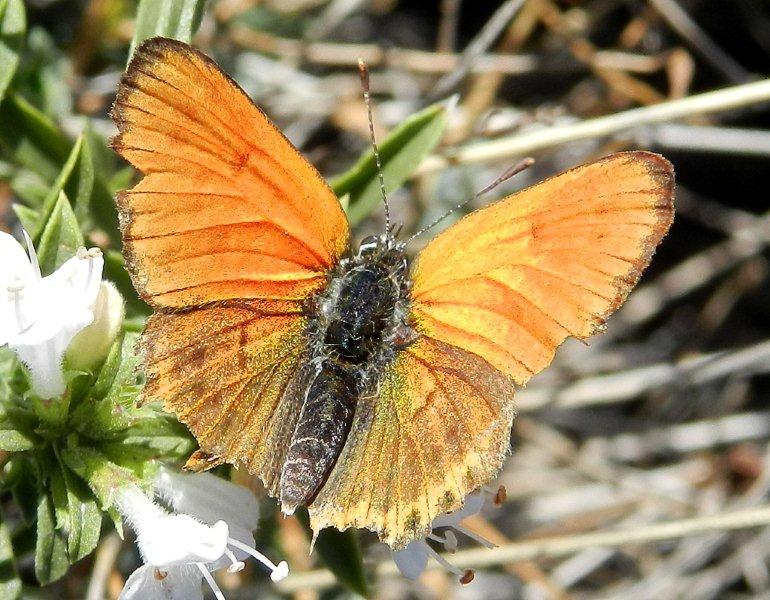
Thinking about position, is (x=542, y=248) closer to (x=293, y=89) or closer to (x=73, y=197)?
(x=73, y=197)

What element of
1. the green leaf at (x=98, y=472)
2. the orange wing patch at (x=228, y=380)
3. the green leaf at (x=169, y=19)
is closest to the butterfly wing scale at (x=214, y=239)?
the orange wing patch at (x=228, y=380)

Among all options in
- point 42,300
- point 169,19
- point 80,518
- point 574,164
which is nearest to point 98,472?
point 80,518

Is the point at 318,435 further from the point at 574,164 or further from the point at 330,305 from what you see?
the point at 574,164

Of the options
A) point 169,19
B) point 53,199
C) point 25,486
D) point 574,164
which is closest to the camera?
point 25,486

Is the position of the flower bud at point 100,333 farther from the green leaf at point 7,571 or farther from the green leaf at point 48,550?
the green leaf at point 7,571

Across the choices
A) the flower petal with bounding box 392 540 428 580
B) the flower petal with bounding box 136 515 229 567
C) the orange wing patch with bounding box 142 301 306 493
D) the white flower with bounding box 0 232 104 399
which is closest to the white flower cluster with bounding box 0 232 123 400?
the white flower with bounding box 0 232 104 399

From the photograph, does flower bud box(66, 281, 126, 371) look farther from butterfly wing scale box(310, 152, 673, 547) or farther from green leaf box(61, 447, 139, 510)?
butterfly wing scale box(310, 152, 673, 547)
